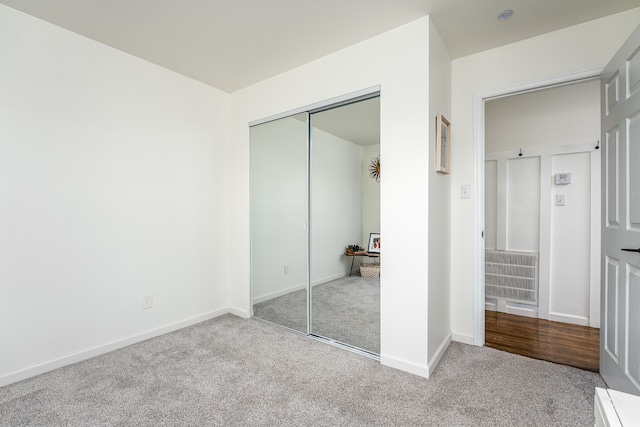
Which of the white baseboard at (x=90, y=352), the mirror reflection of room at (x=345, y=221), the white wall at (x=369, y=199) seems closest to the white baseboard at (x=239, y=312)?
the white baseboard at (x=90, y=352)

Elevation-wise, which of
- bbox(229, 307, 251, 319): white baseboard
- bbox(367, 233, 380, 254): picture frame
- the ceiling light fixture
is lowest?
bbox(229, 307, 251, 319): white baseboard

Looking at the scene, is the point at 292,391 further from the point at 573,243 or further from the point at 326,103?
the point at 573,243

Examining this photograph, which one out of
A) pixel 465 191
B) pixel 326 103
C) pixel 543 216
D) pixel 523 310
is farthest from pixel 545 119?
pixel 326 103

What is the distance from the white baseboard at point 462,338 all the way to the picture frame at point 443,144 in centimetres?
142

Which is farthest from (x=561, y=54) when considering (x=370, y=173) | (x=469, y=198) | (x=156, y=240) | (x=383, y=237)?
(x=156, y=240)

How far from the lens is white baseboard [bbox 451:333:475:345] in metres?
2.62

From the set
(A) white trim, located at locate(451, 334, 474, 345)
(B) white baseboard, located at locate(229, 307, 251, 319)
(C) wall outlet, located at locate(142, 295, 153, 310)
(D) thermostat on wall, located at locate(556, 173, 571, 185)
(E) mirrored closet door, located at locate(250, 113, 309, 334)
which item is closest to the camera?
(A) white trim, located at locate(451, 334, 474, 345)

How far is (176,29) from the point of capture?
7.48 ft

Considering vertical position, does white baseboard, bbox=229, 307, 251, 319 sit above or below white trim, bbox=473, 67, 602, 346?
below

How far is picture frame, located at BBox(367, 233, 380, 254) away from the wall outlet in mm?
2010

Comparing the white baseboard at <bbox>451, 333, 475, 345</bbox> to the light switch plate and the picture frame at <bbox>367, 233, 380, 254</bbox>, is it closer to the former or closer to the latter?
the picture frame at <bbox>367, 233, 380, 254</bbox>

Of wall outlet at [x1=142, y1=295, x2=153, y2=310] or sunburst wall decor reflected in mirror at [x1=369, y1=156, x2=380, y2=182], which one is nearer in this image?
sunburst wall decor reflected in mirror at [x1=369, y1=156, x2=380, y2=182]

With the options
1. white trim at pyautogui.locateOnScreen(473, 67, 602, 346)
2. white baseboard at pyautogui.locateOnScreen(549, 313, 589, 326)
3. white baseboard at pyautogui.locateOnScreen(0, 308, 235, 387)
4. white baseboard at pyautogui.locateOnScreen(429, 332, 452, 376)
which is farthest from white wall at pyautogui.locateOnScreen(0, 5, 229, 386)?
white baseboard at pyautogui.locateOnScreen(549, 313, 589, 326)

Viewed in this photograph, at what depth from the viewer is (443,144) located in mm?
2398
